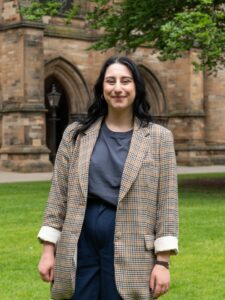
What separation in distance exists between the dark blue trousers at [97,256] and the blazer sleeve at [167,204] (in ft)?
0.73

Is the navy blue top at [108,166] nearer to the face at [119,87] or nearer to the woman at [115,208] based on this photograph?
the woman at [115,208]

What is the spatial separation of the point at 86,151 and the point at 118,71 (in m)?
0.42

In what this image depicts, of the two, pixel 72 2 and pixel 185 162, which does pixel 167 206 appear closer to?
pixel 72 2

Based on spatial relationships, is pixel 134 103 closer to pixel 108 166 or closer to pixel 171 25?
pixel 108 166

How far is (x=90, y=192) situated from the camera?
11.4ft

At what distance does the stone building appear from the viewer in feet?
91.1

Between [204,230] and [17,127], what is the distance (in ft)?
58.7

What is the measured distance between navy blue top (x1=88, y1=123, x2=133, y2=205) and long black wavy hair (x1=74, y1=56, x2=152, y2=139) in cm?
13

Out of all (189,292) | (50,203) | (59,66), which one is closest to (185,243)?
(189,292)

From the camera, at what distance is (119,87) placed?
353 cm

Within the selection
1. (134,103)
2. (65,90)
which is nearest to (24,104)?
(65,90)

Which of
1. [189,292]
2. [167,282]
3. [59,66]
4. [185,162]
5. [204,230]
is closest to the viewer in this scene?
[167,282]

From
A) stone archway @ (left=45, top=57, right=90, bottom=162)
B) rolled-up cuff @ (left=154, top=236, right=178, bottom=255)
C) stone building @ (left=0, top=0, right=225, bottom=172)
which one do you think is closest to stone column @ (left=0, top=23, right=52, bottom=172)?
stone building @ (left=0, top=0, right=225, bottom=172)

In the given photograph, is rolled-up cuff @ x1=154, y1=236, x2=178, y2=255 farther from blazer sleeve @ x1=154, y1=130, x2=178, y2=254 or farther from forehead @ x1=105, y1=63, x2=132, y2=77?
forehead @ x1=105, y1=63, x2=132, y2=77
